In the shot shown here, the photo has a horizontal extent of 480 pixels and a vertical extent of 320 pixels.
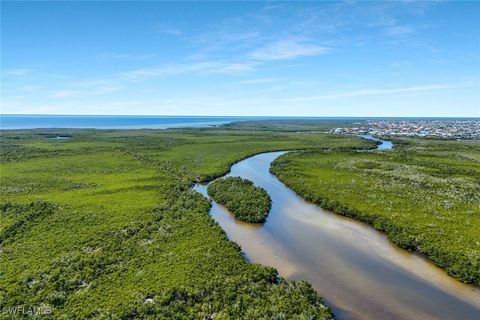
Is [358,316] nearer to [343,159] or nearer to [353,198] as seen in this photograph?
[353,198]

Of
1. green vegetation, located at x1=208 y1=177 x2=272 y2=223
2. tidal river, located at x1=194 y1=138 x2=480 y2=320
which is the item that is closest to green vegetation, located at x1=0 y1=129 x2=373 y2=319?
tidal river, located at x1=194 y1=138 x2=480 y2=320

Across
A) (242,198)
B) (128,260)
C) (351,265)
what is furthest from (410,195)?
(128,260)

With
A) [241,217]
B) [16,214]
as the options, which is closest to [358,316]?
[241,217]

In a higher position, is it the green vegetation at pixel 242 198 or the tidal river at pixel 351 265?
the green vegetation at pixel 242 198

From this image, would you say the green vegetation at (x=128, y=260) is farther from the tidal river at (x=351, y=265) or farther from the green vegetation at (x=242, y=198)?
the green vegetation at (x=242, y=198)

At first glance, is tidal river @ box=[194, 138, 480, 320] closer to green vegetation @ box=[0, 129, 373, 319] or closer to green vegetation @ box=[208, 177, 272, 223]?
green vegetation @ box=[208, 177, 272, 223]

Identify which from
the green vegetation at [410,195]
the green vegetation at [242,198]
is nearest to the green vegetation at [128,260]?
the green vegetation at [242,198]

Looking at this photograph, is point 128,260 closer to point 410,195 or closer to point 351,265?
point 351,265
